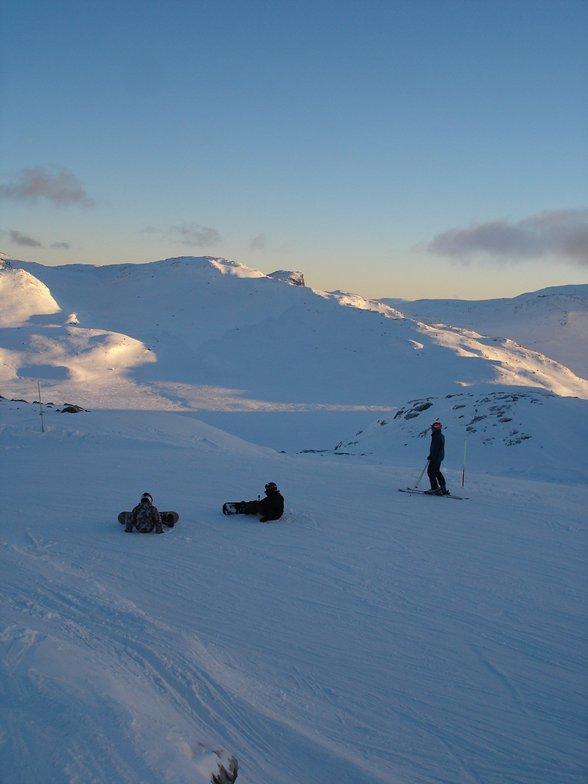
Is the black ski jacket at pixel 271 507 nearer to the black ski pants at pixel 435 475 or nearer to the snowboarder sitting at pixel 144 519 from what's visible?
the snowboarder sitting at pixel 144 519

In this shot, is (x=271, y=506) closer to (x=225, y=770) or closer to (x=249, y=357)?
(x=225, y=770)

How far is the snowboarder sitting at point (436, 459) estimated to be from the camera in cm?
1303

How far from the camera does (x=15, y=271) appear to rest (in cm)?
5591

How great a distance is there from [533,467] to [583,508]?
6046 millimetres

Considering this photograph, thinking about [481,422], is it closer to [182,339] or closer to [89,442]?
[89,442]

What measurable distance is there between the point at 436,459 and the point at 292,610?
22.8 ft

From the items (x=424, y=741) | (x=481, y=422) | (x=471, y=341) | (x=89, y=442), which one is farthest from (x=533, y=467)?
(x=471, y=341)

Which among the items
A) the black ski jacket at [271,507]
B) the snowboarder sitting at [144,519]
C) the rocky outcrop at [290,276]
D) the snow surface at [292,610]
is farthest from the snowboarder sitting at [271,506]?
the rocky outcrop at [290,276]

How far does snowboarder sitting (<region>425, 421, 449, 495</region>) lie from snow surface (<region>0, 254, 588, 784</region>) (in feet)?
1.82

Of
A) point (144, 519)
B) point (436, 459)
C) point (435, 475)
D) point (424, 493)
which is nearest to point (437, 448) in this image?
point (436, 459)

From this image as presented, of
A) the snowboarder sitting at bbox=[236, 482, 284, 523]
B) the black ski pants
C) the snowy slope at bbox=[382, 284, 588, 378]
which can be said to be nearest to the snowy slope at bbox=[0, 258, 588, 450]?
the black ski pants

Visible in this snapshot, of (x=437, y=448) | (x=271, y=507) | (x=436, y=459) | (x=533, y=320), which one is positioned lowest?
(x=271, y=507)

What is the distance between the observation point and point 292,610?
691 centimetres

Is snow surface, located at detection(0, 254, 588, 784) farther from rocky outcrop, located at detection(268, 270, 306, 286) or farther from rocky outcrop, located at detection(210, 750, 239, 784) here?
rocky outcrop, located at detection(268, 270, 306, 286)
